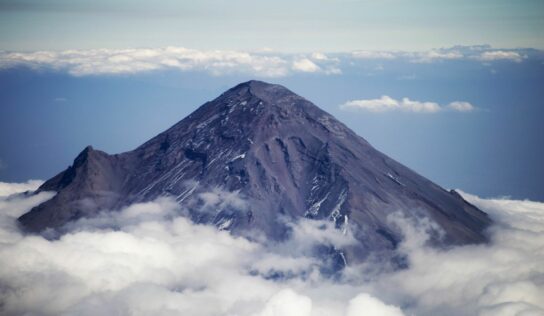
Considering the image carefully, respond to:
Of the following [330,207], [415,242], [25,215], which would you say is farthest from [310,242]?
[25,215]

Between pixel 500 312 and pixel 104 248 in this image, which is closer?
pixel 500 312

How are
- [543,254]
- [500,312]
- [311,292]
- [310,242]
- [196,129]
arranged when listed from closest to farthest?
1. [500,312]
2. [311,292]
3. [310,242]
4. [543,254]
5. [196,129]

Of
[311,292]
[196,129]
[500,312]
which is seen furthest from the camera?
[196,129]

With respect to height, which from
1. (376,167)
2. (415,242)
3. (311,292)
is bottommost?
(311,292)

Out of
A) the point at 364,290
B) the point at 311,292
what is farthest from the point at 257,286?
the point at 364,290

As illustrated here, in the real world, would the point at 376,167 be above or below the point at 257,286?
above

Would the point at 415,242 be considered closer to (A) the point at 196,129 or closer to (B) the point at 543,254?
(B) the point at 543,254
